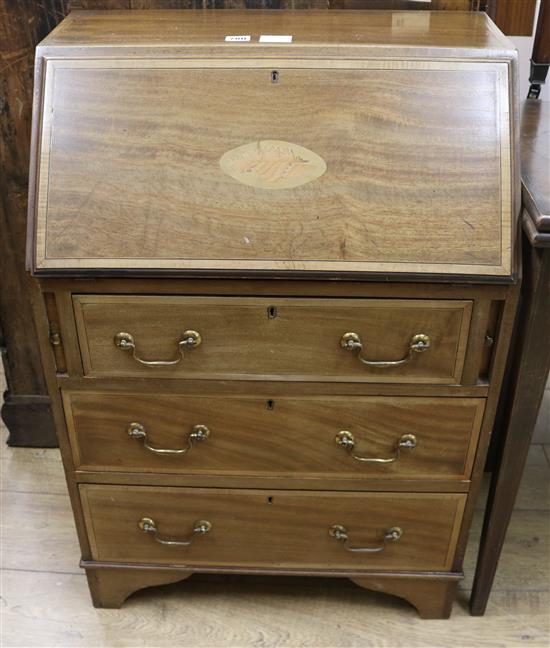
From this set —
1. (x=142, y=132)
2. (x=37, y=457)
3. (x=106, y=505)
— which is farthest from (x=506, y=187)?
(x=37, y=457)

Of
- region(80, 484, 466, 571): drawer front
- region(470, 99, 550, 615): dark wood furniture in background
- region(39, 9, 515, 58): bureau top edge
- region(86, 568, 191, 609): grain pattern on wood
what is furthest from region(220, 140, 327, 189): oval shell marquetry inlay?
region(86, 568, 191, 609): grain pattern on wood

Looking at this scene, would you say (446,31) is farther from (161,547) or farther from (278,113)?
(161,547)

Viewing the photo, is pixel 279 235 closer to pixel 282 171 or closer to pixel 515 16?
pixel 282 171

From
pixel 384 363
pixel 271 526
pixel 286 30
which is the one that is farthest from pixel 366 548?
pixel 286 30

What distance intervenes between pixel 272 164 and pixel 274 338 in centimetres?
28

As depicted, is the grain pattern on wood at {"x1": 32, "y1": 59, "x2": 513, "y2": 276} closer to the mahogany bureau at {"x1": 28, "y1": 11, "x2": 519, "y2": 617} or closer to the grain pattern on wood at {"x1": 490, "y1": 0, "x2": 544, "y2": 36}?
the mahogany bureau at {"x1": 28, "y1": 11, "x2": 519, "y2": 617}

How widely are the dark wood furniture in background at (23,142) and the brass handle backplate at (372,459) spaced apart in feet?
1.98

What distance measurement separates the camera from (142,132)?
1.22m

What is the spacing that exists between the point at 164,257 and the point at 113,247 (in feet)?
0.27

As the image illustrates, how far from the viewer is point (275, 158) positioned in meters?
1.20

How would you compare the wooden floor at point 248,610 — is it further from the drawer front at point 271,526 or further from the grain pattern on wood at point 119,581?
the drawer front at point 271,526

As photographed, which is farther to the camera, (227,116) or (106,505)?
(106,505)

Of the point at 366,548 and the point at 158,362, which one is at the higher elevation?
the point at 158,362

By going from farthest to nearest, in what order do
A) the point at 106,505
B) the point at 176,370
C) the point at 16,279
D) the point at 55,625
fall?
the point at 16,279 → the point at 55,625 → the point at 106,505 → the point at 176,370
